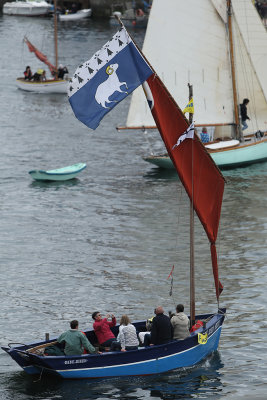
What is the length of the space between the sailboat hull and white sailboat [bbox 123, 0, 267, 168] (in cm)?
3435

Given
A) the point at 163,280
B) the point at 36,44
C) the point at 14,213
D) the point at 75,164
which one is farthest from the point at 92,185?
the point at 36,44

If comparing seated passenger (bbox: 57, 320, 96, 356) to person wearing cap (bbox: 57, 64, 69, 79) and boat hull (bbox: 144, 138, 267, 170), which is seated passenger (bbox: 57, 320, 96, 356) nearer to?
boat hull (bbox: 144, 138, 267, 170)

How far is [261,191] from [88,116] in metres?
31.0

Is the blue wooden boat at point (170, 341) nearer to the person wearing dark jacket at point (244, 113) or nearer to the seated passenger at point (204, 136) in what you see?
the seated passenger at point (204, 136)

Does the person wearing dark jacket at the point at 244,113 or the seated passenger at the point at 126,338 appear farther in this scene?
the person wearing dark jacket at the point at 244,113

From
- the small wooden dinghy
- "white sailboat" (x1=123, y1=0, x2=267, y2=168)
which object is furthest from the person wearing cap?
the small wooden dinghy

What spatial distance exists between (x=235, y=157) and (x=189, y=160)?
3455 centimetres

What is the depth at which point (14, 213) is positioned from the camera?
59.5m

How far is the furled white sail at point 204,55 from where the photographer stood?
2707 inches

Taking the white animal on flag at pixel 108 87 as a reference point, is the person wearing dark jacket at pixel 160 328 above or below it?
below

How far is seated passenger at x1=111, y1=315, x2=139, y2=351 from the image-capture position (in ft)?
113

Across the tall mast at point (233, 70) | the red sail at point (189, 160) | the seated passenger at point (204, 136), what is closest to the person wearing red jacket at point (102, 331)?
the red sail at point (189, 160)

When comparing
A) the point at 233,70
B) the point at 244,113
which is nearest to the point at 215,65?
the point at 233,70

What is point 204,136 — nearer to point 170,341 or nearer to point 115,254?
point 115,254
